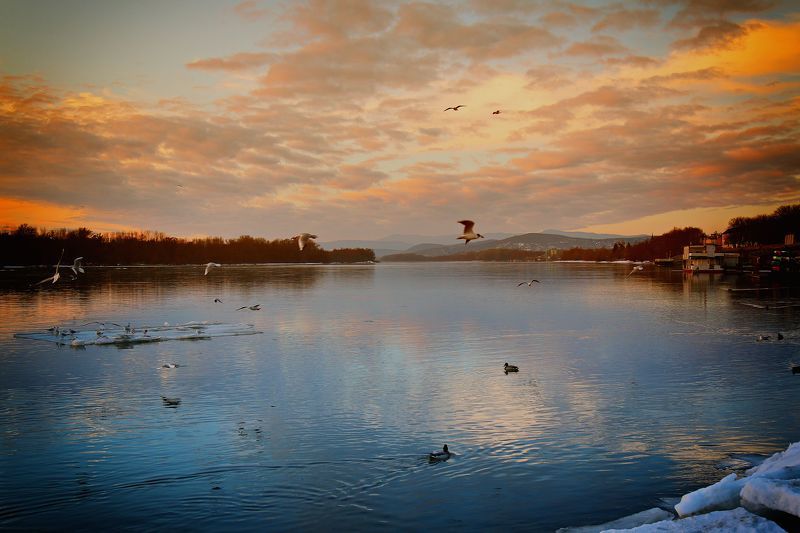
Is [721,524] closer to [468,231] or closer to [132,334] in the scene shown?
[468,231]

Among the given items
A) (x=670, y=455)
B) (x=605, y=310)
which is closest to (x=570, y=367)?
(x=670, y=455)

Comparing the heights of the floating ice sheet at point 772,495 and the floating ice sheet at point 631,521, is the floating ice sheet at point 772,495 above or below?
above

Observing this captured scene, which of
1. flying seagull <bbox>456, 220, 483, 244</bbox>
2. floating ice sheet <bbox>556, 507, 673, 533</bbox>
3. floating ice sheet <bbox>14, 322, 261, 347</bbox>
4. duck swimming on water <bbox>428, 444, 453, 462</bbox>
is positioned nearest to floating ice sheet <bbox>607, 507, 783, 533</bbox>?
floating ice sheet <bbox>556, 507, 673, 533</bbox>

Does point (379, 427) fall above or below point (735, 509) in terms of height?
below

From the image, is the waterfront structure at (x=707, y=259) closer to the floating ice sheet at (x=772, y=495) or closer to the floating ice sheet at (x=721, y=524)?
the floating ice sheet at (x=772, y=495)

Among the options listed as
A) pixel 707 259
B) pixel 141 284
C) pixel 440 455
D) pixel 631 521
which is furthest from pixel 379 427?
pixel 707 259

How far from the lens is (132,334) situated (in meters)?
36.6

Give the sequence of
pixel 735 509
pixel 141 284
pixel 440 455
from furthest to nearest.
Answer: pixel 141 284 → pixel 440 455 → pixel 735 509

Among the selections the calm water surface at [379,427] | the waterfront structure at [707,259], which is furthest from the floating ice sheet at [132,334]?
the waterfront structure at [707,259]

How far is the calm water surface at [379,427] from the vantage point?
43.2ft

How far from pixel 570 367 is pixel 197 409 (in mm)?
15989

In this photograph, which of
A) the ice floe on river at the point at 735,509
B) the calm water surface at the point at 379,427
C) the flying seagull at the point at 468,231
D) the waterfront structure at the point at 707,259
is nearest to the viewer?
the ice floe on river at the point at 735,509

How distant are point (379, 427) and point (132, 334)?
2319 cm

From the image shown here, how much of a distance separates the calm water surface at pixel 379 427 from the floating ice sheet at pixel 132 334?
3.67 ft
